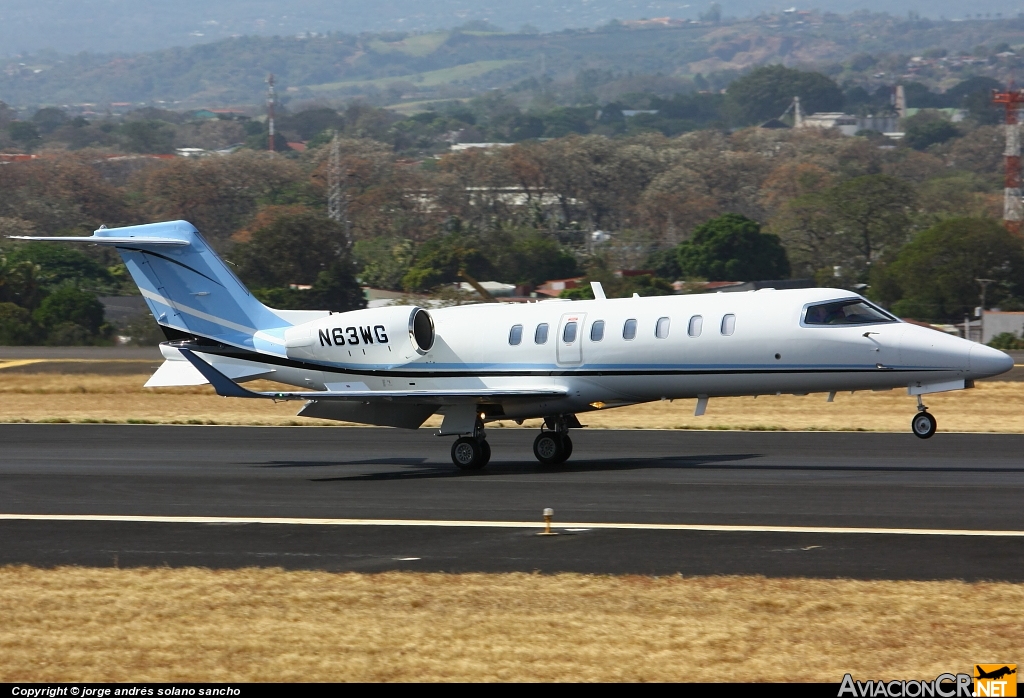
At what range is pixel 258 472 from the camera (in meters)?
20.6

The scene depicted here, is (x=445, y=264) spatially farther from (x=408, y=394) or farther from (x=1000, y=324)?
(x=408, y=394)

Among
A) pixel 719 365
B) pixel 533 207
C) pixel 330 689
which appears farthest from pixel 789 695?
pixel 533 207

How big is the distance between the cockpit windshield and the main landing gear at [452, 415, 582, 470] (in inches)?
164

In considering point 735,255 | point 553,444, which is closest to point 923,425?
point 553,444

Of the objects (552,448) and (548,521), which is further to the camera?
(552,448)

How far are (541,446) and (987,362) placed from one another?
21.9ft

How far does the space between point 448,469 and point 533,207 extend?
11719 centimetres

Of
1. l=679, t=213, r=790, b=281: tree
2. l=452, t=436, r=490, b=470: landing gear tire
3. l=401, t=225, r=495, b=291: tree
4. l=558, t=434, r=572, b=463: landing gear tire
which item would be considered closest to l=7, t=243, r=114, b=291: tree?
l=401, t=225, r=495, b=291: tree

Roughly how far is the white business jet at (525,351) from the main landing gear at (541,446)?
22 millimetres

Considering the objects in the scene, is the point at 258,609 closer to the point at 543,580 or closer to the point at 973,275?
the point at 543,580

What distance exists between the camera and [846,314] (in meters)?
19.2

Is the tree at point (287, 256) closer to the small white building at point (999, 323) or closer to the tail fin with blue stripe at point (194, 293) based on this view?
the small white building at point (999, 323)

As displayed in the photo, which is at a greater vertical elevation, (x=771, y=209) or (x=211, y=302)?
(x=211, y=302)

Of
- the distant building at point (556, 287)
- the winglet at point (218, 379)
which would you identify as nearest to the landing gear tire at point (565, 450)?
the winglet at point (218, 379)
